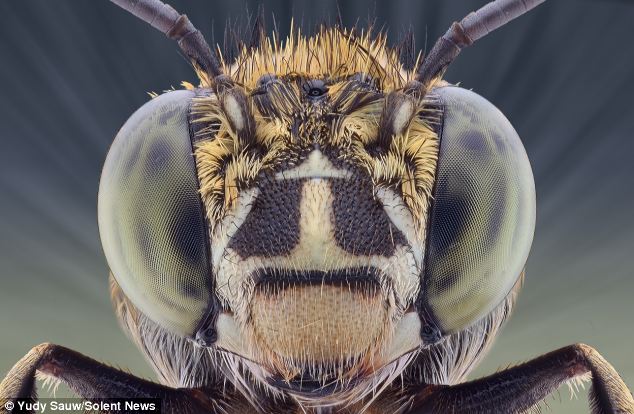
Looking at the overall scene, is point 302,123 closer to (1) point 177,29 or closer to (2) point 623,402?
(1) point 177,29

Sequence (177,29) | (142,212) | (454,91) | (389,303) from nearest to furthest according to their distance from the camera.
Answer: (389,303) → (142,212) → (454,91) → (177,29)

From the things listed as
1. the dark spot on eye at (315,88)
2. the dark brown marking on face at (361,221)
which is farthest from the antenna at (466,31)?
the dark brown marking on face at (361,221)

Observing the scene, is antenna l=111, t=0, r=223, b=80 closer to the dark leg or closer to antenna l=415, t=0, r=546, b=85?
antenna l=415, t=0, r=546, b=85

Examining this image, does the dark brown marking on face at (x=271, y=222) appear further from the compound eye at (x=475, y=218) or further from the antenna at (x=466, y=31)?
the antenna at (x=466, y=31)

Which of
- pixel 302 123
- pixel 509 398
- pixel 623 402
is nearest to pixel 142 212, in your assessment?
pixel 302 123

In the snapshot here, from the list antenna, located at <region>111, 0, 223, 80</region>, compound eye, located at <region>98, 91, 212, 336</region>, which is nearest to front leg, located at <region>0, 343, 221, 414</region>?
compound eye, located at <region>98, 91, 212, 336</region>

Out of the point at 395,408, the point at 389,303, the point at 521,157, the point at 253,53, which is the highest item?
the point at 253,53
